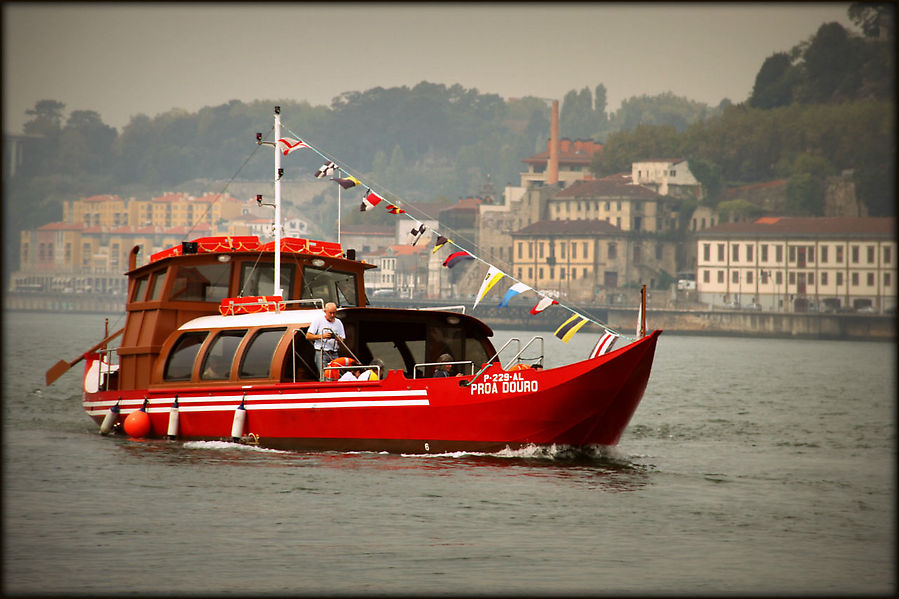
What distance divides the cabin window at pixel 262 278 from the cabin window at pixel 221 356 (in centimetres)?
185

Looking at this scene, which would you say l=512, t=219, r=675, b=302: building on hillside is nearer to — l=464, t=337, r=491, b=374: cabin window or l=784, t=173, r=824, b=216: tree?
l=784, t=173, r=824, b=216: tree

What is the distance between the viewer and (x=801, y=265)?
16350 centimetres

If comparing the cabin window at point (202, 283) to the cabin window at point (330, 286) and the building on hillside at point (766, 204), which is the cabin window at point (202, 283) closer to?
the cabin window at point (330, 286)

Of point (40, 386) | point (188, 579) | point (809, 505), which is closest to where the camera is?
point (188, 579)

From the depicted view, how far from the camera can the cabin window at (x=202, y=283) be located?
26.3m

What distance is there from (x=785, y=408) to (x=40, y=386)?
93.5ft

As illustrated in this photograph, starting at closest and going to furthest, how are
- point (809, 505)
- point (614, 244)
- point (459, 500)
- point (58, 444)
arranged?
point (459, 500)
point (809, 505)
point (58, 444)
point (614, 244)

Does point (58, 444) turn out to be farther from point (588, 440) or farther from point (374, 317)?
point (588, 440)

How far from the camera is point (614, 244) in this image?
191750 mm

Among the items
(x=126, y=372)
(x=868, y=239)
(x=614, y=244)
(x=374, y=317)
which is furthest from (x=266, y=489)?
(x=614, y=244)

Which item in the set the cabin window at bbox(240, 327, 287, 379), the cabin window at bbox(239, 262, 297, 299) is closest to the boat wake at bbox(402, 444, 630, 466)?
the cabin window at bbox(240, 327, 287, 379)

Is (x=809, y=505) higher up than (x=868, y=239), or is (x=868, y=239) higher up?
(x=868, y=239)

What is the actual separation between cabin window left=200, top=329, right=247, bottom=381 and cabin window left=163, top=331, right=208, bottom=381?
40 centimetres

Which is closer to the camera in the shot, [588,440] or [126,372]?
[588,440]
